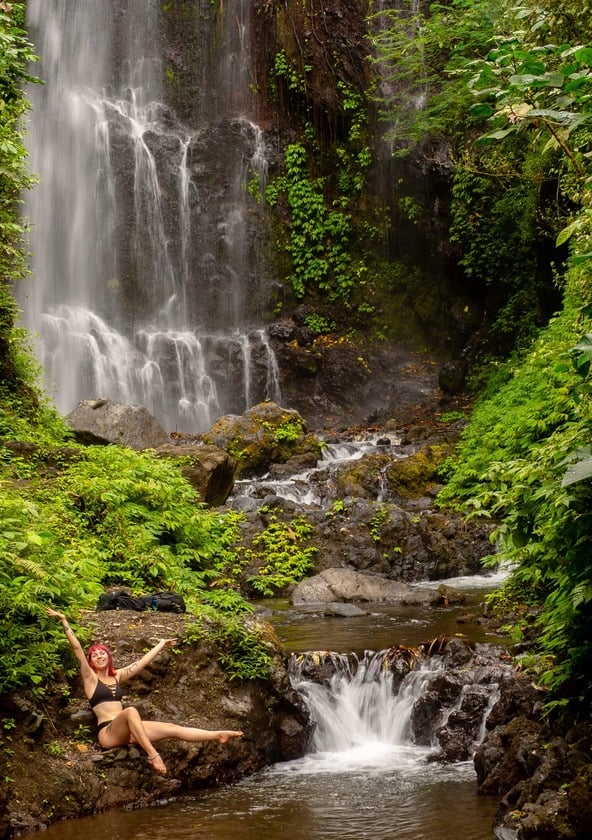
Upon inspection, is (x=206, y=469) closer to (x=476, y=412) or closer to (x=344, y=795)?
(x=476, y=412)

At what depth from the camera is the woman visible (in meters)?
5.80

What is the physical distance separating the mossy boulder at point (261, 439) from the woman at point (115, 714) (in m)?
10.4

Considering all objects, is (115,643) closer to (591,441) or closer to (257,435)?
(591,441)

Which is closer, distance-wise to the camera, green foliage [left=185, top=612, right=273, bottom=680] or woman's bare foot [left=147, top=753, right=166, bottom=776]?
woman's bare foot [left=147, top=753, right=166, bottom=776]

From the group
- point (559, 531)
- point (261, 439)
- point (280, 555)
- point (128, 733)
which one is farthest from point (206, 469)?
point (559, 531)

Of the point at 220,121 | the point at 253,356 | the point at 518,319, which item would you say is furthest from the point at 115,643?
the point at 220,121

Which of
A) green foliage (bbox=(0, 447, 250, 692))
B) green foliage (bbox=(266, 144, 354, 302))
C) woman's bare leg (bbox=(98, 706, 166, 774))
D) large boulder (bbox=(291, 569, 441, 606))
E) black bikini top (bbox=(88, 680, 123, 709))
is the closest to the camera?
woman's bare leg (bbox=(98, 706, 166, 774))

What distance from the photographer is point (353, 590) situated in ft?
37.5

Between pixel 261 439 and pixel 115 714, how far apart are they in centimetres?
1128

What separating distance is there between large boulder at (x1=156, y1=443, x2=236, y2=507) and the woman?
7224 millimetres

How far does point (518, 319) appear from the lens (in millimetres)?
20469

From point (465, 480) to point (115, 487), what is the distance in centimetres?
723

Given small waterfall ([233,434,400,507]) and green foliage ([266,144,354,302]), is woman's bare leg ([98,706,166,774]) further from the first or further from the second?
green foliage ([266,144,354,302])

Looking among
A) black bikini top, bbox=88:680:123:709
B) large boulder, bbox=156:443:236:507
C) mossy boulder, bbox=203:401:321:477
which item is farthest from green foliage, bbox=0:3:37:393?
black bikini top, bbox=88:680:123:709
